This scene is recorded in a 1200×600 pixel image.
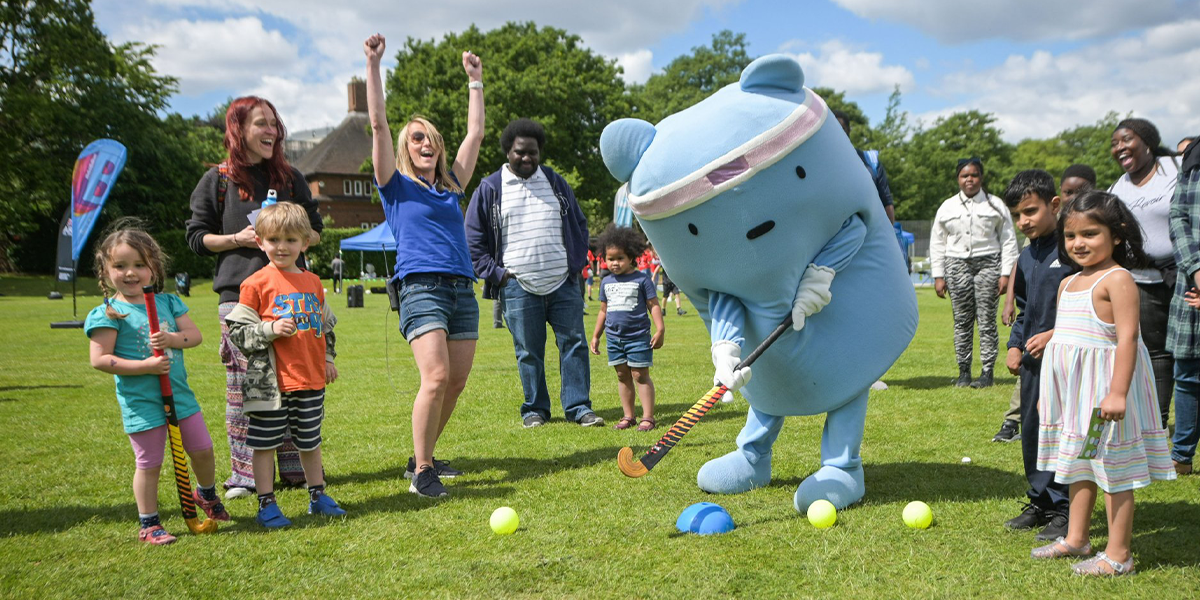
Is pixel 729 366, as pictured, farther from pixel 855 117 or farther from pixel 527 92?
pixel 855 117

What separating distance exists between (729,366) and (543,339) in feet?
10.9

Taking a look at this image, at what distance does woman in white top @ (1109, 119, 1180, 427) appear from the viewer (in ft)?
17.1

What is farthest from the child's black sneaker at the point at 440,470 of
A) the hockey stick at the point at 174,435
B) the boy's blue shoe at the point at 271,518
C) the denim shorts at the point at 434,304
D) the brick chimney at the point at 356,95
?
the brick chimney at the point at 356,95

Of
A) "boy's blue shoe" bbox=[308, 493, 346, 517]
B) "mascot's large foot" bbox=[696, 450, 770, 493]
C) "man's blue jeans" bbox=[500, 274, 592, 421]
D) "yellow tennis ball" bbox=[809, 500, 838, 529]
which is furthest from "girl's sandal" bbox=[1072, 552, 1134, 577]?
"man's blue jeans" bbox=[500, 274, 592, 421]

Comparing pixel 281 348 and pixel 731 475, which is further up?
pixel 281 348

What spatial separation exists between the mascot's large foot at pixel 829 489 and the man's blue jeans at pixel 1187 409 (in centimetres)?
212

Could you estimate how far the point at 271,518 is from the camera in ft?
14.0

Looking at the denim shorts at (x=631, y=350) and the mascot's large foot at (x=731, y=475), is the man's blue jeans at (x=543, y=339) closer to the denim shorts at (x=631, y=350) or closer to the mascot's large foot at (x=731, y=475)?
the denim shorts at (x=631, y=350)

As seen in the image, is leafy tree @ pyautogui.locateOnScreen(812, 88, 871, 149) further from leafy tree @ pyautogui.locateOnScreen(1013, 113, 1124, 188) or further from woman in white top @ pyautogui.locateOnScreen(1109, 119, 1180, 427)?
woman in white top @ pyautogui.locateOnScreen(1109, 119, 1180, 427)

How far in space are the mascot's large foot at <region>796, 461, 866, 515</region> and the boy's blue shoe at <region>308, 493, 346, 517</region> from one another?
93.8 inches

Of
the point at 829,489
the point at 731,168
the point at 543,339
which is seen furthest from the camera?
the point at 543,339

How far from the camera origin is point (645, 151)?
4180mm

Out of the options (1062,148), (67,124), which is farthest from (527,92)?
(1062,148)

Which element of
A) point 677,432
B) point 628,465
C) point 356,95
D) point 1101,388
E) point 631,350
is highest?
point 356,95
